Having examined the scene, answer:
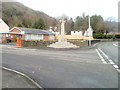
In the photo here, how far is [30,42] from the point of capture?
71.5 feet

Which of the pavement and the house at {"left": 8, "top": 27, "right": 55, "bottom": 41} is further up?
the house at {"left": 8, "top": 27, "right": 55, "bottom": 41}

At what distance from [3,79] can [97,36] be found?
172ft

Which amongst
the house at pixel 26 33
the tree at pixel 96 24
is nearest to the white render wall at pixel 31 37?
the house at pixel 26 33

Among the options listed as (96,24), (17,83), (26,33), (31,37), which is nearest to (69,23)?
(96,24)

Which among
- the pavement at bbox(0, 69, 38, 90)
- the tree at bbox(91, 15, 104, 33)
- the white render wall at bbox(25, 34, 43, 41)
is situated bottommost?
the pavement at bbox(0, 69, 38, 90)

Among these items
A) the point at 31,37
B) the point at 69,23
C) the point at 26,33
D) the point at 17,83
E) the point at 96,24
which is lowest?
the point at 17,83

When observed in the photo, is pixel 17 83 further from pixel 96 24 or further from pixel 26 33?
pixel 96 24

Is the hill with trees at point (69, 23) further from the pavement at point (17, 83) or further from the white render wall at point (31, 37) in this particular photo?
the pavement at point (17, 83)

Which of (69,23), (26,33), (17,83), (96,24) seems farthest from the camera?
(69,23)

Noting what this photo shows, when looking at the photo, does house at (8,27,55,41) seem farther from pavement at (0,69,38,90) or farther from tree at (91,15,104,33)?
tree at (91,15,104,33)

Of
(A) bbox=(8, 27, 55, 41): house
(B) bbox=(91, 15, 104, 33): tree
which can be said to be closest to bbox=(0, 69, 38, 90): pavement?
(A) bbox=(8, 27, 55, 41): house

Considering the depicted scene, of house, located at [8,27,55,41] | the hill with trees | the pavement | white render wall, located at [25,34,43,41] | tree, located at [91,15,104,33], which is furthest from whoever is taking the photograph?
the hill with trees

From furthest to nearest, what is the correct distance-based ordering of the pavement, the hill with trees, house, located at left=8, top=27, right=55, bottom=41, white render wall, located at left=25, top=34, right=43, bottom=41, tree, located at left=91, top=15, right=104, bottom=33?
the hill with trees → tree, located at left=91, top=15, right=104, bottom=33 → white render wall, located at left=25, top=34, right=43, bottom=41 → house, located at left=8, top=27, right=55, bottom=41 → the pavement

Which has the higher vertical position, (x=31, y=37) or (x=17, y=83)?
(x=31, y=37)
